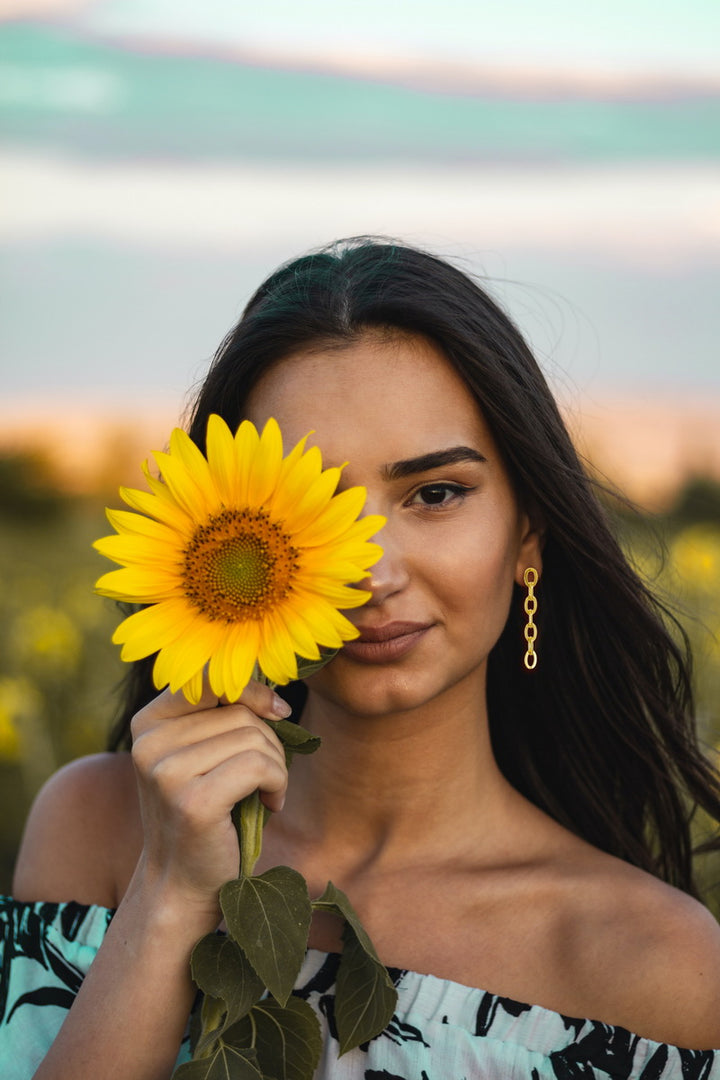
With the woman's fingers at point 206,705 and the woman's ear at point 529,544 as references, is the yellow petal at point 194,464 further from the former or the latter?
the woman's ear at point 529,544

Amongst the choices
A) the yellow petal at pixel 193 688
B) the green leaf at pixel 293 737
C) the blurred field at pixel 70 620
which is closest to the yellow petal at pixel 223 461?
the yellow petal at pixel 193 688

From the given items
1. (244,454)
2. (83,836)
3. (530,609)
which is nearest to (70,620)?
(83,836)

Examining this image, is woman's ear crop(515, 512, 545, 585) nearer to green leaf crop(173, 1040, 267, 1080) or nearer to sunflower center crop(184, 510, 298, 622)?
sunflower center crop(184, 510, 298, 622)

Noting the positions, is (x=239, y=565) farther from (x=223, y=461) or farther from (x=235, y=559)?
(x=223, y=461)

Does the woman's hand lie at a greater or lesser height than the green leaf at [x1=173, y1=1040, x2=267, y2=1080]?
greater

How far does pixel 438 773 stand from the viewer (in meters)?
2.35

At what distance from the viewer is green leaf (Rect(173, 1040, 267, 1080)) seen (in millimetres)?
1559

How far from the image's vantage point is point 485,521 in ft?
6.73

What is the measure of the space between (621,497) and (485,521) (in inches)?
28.4

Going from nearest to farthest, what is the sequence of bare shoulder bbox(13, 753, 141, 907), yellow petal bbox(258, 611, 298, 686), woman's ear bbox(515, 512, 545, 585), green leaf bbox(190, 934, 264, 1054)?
1. yellow petal bbox(258, 611, 298, 686)
2. green leaf bbox(190, 934, 264, 1054)
3. woman's ear bbox(515, 512, 545, 585)
4. bare shoulder bbox(13, 753, 141, 907)

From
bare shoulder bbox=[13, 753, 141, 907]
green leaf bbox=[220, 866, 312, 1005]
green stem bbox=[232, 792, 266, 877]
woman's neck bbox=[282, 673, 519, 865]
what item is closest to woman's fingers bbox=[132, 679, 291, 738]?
green stem bbox=[232, 792, 266, 877]

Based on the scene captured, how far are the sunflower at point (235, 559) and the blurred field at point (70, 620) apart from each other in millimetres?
1394

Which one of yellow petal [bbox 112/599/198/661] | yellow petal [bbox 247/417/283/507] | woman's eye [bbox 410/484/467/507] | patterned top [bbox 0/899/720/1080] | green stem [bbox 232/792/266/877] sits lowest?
patterned top [bbox 0/899/720/1080]

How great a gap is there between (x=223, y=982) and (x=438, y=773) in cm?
86
